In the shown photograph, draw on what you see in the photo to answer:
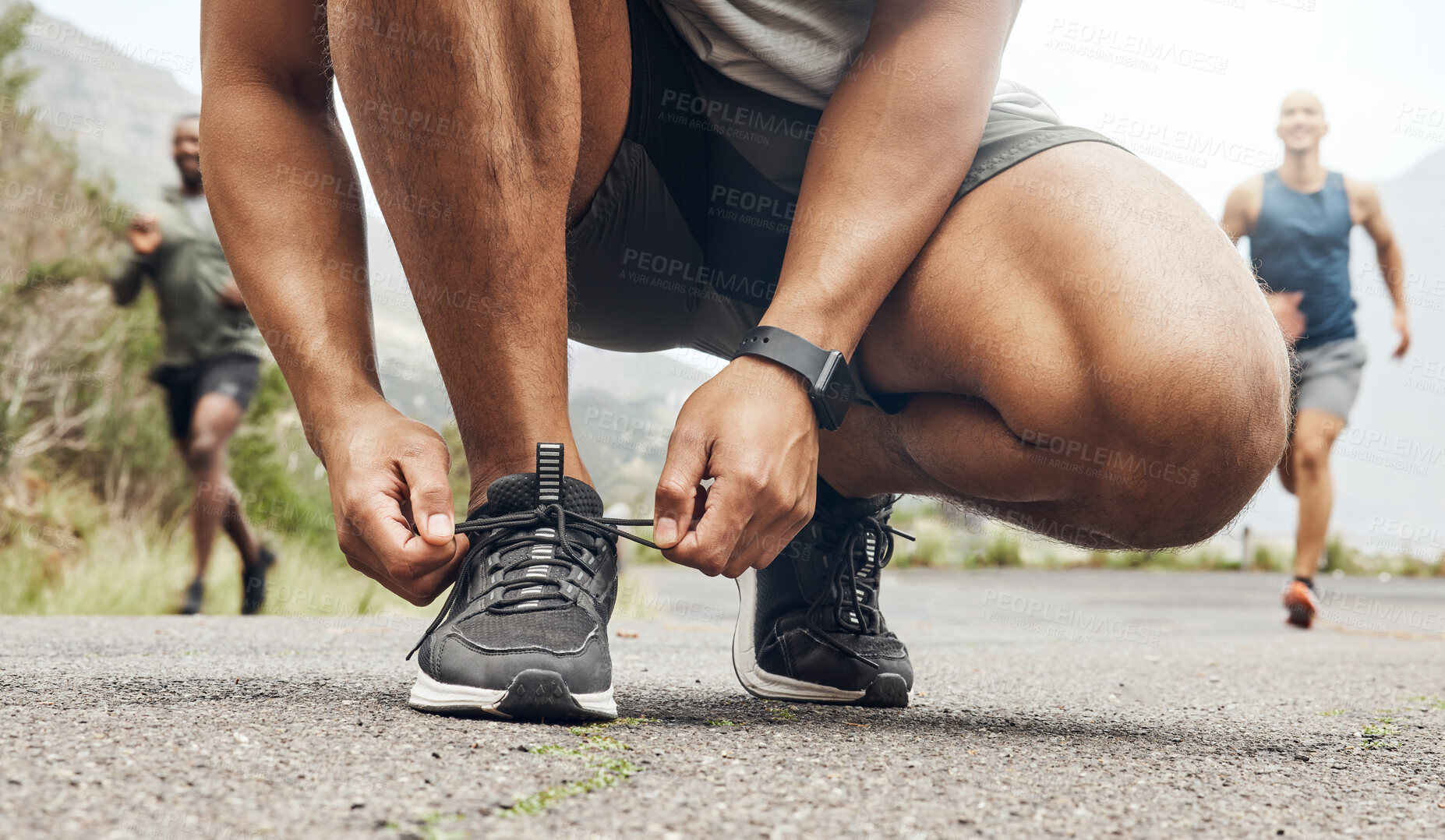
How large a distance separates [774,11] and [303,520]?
4.94 m

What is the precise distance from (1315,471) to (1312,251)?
38.4 inches

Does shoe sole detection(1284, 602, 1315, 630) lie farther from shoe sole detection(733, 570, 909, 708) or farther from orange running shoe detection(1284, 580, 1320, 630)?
shoe sole detection(733, 570, 909, 708)

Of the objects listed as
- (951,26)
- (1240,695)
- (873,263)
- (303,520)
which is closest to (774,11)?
(951,26)

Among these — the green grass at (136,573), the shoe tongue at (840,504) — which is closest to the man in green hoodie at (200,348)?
the green grass at (136,573)

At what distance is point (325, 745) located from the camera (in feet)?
2.82

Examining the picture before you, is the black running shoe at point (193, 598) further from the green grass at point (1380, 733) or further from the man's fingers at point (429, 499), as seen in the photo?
the green grass at point (1380, 733)

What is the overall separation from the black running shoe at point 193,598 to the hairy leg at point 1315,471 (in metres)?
4.26

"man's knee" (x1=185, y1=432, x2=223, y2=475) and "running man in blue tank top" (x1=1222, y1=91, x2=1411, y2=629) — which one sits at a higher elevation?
"running man in blue tank top" (x1=1222, y1=91, x2=1411, y2=629)

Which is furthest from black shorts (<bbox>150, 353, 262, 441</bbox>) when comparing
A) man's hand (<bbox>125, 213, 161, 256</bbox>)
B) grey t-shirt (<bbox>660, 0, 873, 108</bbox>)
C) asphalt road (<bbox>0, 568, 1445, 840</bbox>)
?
grey t-shirt (<bbox>660, 0, 873, 108</bbox>)

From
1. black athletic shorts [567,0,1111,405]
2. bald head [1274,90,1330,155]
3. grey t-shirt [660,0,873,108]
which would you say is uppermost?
bald head [1274,90,1330,155]

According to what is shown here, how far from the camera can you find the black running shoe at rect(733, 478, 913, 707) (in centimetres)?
146

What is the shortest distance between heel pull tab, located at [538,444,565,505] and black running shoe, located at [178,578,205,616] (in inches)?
132

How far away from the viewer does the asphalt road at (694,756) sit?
695 mm

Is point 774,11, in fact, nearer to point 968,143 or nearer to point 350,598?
point 968,143
